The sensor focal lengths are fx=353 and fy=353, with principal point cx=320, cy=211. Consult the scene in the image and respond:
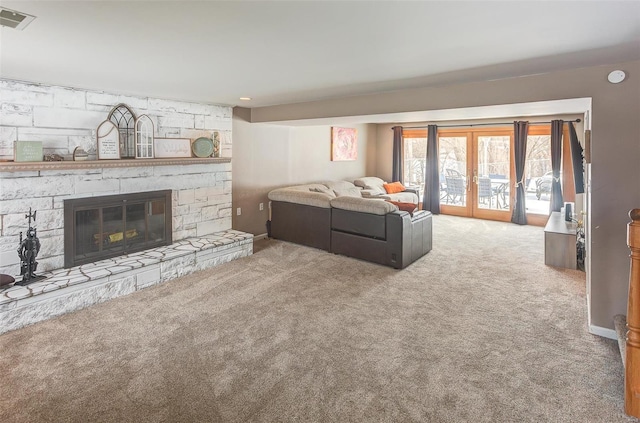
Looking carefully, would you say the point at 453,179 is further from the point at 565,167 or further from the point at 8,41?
the point at 8,41

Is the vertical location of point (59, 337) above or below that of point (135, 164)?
below

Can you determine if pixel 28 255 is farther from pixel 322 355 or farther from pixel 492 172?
pixel 492 172

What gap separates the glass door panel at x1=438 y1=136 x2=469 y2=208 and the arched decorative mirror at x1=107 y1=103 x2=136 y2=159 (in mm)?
6868

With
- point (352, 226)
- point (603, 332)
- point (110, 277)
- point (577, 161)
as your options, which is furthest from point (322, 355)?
point (577, 161)

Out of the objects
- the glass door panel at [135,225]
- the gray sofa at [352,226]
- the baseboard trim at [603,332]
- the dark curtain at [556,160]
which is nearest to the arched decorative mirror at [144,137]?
the glass door panel at [135,225]

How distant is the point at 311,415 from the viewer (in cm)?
209

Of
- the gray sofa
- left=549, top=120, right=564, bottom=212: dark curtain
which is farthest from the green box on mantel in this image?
left=549, top=120, right=564, bottom=212: dark curtain

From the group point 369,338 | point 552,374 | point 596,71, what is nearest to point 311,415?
point 369,338

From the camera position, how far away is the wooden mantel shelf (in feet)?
11.0

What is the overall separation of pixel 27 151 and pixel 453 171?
8.07m

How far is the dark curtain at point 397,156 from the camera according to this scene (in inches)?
366

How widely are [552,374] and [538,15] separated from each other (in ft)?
7.61

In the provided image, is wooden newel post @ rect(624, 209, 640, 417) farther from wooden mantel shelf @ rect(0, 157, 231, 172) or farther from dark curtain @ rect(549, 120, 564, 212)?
dark curtain @ rect(549, 120, 564, 212)

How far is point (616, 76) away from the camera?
2.81 meters
